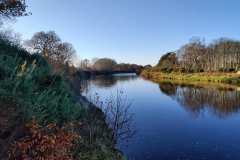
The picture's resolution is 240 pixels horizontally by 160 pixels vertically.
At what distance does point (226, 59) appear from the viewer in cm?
5938

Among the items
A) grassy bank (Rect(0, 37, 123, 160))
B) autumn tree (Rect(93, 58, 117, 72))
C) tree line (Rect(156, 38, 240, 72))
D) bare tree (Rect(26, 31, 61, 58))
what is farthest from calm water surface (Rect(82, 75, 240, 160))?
autumn tree (Rect(93, 58, 117, 72))

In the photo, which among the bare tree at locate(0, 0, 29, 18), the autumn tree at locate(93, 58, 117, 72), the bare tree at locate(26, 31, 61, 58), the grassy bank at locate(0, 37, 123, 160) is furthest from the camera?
the autumn tree at locate(93, 58, 117, 72)

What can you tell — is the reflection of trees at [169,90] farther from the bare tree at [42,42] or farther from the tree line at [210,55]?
the tree line at [210,55]

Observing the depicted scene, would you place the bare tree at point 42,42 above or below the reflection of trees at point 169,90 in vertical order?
above

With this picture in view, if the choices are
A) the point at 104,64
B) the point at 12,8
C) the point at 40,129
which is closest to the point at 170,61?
the point at 104,64

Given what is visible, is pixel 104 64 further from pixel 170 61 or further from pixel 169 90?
pixel 169 90

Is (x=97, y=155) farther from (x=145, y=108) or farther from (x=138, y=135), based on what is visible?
(x=145, y=108)

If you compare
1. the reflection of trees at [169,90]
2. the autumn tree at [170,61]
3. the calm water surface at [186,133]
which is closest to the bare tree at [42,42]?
the reflection of trees at [169,90]

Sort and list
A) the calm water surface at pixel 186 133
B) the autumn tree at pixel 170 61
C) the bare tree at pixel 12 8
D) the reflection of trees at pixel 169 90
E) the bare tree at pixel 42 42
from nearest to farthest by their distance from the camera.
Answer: the calm water surface at pixel 186 133 < the bare tree at pixel 12 8 < the reflection of trees at pixel 169 90 < the bare tree at pixel 42 42 < the autumn tree at pixel 170 61

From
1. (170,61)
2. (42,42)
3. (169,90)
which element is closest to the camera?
(169,90)

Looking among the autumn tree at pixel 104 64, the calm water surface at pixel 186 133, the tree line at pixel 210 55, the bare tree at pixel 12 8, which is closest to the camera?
the calm water surface at pixel 186 133

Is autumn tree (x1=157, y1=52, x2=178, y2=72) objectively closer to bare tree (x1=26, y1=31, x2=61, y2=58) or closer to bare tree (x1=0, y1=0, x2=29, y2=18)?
bare tree (x1=26, y1=31, x2=61, y2=58)

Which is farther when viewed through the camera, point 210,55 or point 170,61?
point 170,61

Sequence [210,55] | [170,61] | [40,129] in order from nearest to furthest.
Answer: [40,129], [210,55], [170,61]
